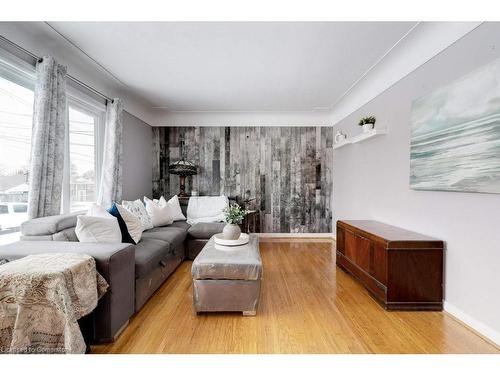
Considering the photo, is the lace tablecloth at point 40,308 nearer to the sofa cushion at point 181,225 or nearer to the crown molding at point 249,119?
the sofa cushion at point 181,225

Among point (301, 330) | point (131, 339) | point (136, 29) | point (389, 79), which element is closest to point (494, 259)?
point (301, 330)

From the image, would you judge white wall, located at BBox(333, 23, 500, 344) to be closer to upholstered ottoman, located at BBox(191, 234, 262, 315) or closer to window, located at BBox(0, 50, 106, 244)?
upholstered ottoman, located at BBox(191, 234, 262, 315)

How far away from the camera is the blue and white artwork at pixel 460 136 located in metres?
1.80

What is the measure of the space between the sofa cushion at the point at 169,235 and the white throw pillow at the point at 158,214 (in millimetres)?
148

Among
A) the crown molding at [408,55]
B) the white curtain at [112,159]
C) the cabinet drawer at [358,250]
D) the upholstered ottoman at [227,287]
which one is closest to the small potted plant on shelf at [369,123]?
the crown molding at [408,55]

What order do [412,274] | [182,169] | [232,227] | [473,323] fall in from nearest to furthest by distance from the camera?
[473,323], [412,274], [232,227], [182,169]

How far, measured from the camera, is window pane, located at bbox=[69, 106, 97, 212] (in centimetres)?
312

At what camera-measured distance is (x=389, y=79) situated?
10.3 ft

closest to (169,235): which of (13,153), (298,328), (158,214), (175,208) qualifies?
(158,214)

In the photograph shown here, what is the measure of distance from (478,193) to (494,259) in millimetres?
500

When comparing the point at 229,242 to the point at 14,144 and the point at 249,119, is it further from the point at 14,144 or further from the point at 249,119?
the point at 249,119

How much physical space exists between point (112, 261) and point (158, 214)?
2.04 m

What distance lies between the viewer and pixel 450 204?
2.21m
